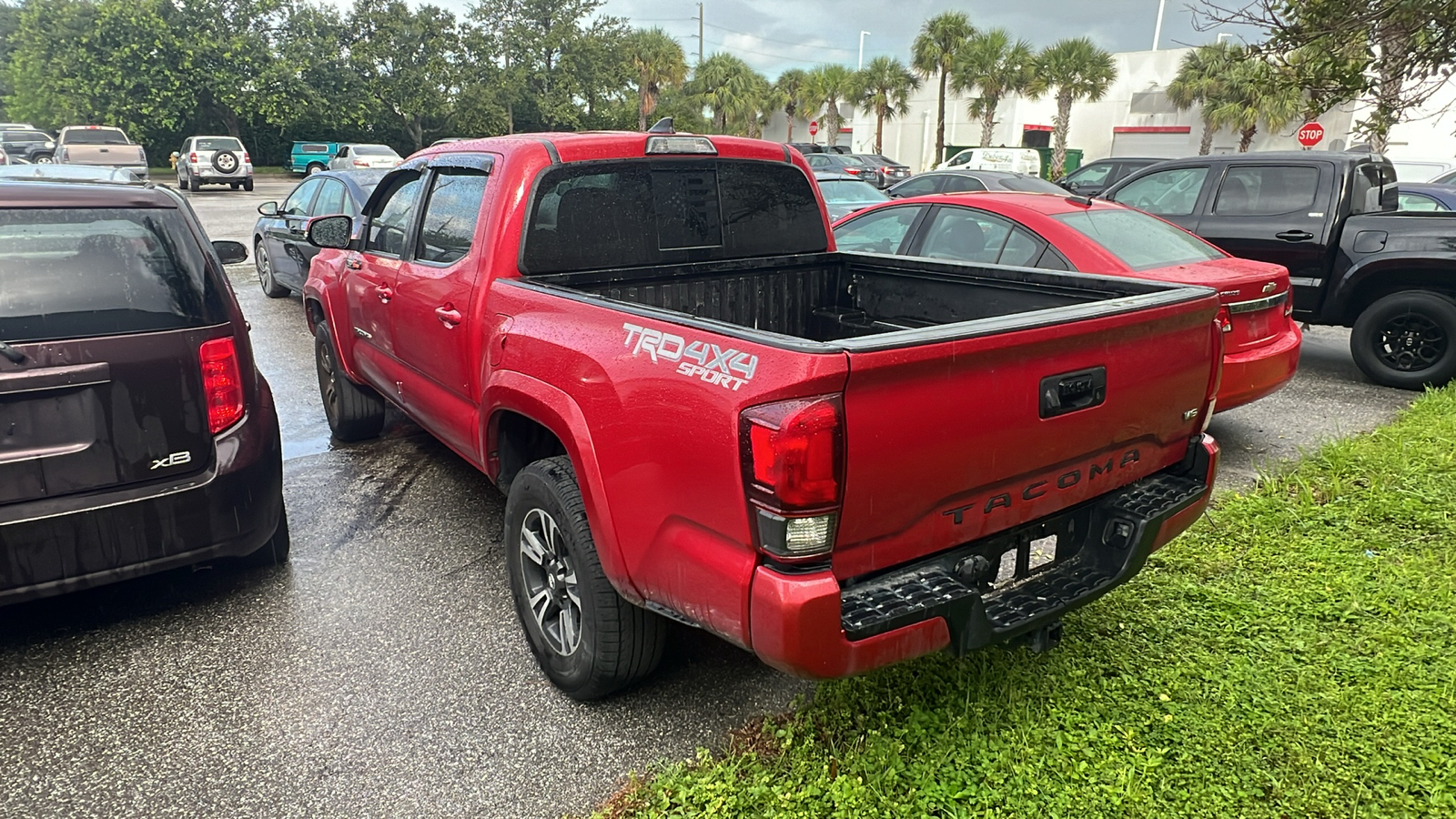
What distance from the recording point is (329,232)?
474cm

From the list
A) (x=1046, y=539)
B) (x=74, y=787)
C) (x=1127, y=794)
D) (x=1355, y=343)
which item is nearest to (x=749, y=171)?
(x=1046, y=539)

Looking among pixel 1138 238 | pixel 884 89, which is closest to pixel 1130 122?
pixel 884 89

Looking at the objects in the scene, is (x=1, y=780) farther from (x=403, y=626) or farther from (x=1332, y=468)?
(x=1332, y=468)

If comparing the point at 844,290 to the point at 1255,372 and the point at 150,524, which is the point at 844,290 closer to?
the point at 1255,372

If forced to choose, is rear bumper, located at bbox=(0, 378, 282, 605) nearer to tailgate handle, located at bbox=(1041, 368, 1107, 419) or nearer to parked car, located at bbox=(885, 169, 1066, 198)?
tailgate handle, located at bbox=(1041, 368, 1107, 419)

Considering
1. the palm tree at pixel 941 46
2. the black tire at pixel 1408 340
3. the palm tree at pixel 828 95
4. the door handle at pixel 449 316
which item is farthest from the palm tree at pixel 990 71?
the door handle at pixel 449 316

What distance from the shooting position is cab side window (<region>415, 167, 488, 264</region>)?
366cm

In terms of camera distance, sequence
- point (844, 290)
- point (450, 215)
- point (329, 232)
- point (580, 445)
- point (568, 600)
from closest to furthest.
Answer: point (580, 445), point (568, 600), point (450, 215), point (844, 290), point (329, 232)

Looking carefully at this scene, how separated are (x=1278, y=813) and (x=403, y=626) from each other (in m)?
3.01

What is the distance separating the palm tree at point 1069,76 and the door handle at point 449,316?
3608 cm

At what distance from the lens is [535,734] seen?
2844 millimetres

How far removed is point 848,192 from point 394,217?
389 inches

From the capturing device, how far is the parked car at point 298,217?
27.9 ft

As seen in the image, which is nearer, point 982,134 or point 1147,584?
point 1147,584
